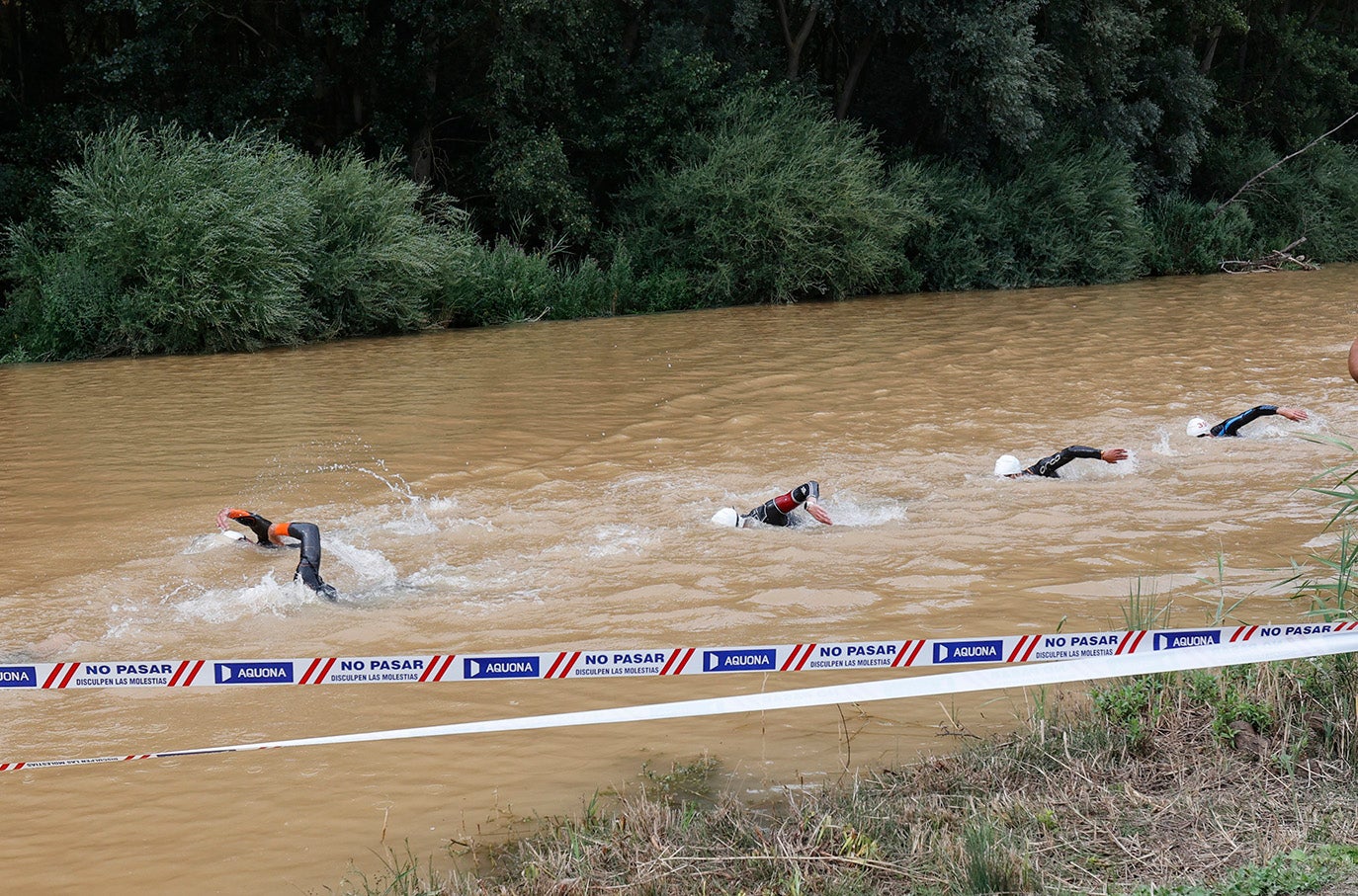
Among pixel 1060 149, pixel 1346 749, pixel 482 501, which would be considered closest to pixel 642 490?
pixel 482 501

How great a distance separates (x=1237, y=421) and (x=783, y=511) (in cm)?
479

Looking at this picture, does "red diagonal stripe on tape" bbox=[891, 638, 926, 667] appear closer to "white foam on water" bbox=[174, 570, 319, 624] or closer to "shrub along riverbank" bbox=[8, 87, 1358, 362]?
"white foam on water" bbox=[174, 570, 319, 624]

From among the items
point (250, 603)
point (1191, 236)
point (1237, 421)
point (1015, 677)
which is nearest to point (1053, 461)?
point (1237, 421)

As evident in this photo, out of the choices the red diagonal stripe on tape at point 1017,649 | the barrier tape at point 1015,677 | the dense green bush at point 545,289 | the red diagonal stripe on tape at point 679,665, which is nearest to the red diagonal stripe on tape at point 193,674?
the barrier tape at point 1015,677

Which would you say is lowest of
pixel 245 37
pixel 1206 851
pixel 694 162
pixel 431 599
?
pixel 431 599

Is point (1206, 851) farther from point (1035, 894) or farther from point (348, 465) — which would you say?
point (348, 465)

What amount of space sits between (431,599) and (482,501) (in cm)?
237

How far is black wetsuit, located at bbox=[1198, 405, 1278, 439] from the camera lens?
1126cm

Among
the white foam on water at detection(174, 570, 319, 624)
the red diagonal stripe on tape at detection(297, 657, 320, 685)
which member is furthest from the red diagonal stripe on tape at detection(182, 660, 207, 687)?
the white foam on water at detection(174, 570, 319, 624)

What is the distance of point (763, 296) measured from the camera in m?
28.0

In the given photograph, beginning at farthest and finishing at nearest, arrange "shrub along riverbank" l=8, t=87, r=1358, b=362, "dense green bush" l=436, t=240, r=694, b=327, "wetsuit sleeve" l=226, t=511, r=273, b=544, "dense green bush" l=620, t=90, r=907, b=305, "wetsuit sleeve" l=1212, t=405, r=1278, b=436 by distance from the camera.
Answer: "dense green bush" l=620, t=90, r=907, b=305, "dense green bush" l=436, t=240, r=694, b=327, "shrub along riverbank" l=8, t=87, r=1358, b=362, "wetsuit sleeve" l=1212, t=405, r=1278, b=436, "wetsuit sleeve" l=226, t=511, r=273, b=544

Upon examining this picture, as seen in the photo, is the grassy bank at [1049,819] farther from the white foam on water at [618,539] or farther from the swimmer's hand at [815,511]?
the white foam on water at [618,539]

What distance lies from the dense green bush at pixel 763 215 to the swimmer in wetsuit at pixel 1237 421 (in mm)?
15480

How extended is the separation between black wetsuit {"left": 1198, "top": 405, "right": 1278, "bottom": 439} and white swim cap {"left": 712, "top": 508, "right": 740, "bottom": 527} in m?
4.92
